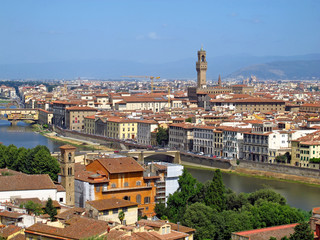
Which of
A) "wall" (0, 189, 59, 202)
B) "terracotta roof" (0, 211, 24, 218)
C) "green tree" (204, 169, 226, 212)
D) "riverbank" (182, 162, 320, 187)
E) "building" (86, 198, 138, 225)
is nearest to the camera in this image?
"terracotta roof" (0, 211, 24, 218)

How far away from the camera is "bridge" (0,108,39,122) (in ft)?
227

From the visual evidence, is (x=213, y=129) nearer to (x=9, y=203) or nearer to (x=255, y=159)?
(x=255, y=159)

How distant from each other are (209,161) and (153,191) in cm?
1526

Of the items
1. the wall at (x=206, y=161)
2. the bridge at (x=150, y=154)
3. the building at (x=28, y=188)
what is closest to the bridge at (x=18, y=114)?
the bridge at (x=150, y=154)

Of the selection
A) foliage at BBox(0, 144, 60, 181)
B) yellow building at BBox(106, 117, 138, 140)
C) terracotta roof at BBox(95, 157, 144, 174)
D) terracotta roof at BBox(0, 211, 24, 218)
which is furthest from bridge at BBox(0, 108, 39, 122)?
terracotta roof at BBox(0, 211, 24, 218)

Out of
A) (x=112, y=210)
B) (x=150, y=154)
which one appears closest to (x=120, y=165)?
(x=112, y=210)

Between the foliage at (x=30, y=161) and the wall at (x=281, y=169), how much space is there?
36.5 ft

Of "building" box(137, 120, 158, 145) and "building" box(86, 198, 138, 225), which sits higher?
"building" box(86, 198, 138, 225)

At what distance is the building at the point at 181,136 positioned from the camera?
40.2 meters

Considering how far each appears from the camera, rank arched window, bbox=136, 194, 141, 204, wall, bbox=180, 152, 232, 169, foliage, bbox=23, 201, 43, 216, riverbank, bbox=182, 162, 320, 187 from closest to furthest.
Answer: foliage, bbox=23, 201, 43, 216 < arched window, bbox=136, 194, 141, 204 < riverbank, bbox=182, 162, 320, 187 < wall, bbox=180, 152, 232, 169

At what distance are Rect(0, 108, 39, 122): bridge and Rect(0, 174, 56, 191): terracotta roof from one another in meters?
50.2

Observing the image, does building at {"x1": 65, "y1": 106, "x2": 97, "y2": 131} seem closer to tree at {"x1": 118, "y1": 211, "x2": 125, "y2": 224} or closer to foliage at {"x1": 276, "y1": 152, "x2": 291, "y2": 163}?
foliage at {"x1": 276, "y1": 152, "x2": 291, "y2": 163}

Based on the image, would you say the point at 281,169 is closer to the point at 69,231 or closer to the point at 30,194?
the point at 30,194

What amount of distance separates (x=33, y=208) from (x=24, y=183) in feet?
8.02
